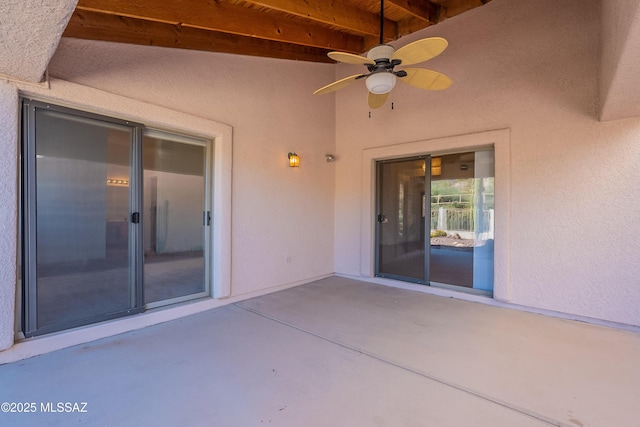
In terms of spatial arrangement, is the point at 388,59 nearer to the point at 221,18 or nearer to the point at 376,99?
the point at 376,99

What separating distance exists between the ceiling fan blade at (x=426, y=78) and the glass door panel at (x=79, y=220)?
10.2ft

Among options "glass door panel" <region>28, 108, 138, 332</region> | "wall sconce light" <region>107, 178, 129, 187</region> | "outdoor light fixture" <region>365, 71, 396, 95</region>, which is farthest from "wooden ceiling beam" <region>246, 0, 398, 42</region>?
"wall sconce light" <region>107, 178, 129, 187</region>

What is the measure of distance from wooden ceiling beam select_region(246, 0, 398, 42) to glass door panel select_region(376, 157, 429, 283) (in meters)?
2.18

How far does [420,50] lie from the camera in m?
2.66

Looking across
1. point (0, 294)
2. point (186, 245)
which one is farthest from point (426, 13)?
point (0, 294)

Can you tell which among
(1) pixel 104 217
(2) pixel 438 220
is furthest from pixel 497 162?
(1) pixel 104 217

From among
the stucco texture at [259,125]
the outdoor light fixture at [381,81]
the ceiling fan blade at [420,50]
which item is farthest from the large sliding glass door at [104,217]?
the ceiling fan blade at [420,50]

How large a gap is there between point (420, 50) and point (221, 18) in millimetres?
2238

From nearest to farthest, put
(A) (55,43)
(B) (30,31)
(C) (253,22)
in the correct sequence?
(B) (30,31) → (A) (55,43) → (C) (253,22)

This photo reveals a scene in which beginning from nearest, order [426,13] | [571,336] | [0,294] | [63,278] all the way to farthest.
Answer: [0,294]
[63,278]
[571,336]
[426,13]

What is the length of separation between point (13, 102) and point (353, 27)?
3696 mm

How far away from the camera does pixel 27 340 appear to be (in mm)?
2666

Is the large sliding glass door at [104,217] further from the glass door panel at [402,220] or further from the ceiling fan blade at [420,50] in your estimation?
the glass door panel at [402,220]

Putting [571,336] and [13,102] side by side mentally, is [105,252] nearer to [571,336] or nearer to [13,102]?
[13,102]
